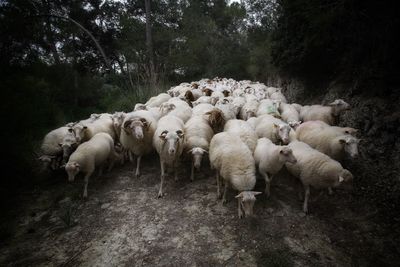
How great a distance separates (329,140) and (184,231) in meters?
3.54

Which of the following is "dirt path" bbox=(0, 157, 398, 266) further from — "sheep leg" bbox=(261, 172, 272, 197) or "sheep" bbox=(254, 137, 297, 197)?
"sheep" bbox=(254, 137, 297, 197)

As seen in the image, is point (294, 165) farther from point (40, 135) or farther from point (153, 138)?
point (40, 135)

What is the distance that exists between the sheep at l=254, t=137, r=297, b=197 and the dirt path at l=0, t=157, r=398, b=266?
52 cm

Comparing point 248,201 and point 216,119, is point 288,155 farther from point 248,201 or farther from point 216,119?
point 216,119

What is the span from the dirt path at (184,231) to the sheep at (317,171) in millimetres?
540

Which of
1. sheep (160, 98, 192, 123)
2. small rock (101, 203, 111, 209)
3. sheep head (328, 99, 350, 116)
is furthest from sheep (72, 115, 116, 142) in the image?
sheep head (328, 99, 350, 116)

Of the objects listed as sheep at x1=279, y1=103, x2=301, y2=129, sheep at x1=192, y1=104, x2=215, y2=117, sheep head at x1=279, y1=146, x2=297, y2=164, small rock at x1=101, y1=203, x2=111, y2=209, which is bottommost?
small rock at x1=101, y1=203, x2=111, y2=209

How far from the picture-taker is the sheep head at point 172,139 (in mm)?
4859

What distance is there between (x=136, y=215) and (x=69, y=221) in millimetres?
1134

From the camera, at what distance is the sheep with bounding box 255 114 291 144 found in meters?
5.52

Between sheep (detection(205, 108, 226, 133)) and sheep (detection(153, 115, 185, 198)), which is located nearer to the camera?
sheep (detection(153, 115, 185, 198))

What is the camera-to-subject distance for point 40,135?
701cm

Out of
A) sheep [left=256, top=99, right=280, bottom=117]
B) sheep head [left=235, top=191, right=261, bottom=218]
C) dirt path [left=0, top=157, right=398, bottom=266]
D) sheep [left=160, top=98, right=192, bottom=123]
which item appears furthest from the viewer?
sheep [left=256, top=99, right=280, bottom=117]

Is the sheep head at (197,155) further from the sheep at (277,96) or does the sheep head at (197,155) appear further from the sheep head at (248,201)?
the sheep at (277,96)
